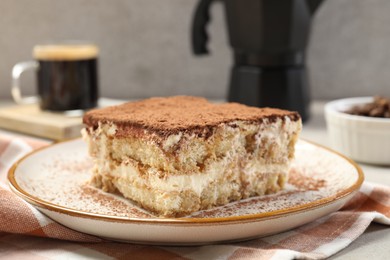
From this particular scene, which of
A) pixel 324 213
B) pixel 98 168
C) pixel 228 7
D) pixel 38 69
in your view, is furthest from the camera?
pixel 38 69

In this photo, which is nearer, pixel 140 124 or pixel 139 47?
pixel 140 124

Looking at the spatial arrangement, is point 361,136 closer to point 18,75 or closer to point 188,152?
point 188,152

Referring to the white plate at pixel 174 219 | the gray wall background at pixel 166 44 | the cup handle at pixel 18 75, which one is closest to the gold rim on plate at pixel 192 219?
the white plate at pixel 174 219

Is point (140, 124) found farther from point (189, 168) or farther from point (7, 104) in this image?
point (7, 104)

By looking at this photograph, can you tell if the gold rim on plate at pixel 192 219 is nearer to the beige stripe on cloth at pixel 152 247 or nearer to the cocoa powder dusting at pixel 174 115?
the beige stripe on cloth at pixel 152 247

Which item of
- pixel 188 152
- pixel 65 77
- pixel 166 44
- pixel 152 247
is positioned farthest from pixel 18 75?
pixel 152 247

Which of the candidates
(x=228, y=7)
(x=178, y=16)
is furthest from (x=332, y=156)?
(x=178, y=16)

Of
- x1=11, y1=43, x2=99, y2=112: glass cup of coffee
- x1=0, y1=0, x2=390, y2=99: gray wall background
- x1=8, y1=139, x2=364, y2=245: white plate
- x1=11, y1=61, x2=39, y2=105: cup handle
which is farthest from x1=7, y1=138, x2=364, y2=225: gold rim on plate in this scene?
x1=0, y1=0, x2=390, y2=99: gray wall background
